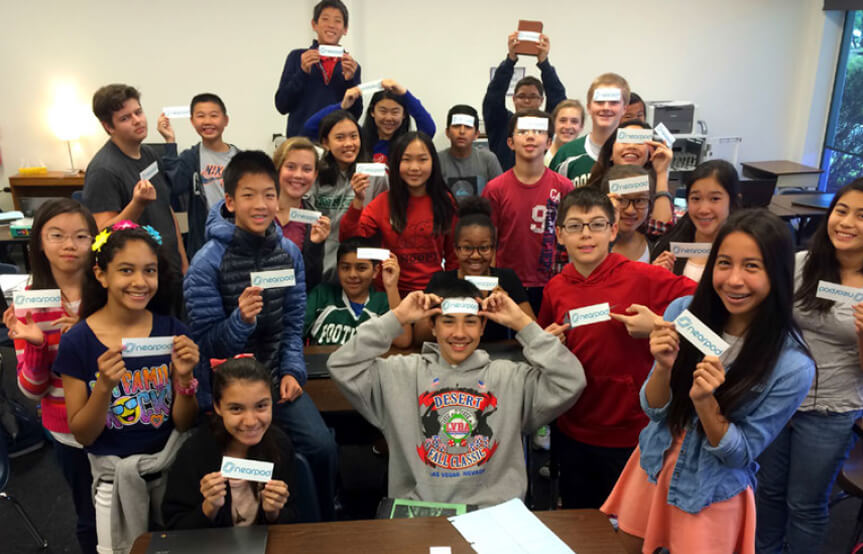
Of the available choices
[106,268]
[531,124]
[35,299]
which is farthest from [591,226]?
[35,299]

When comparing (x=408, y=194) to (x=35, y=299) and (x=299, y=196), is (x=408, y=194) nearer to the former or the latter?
(x=299, y=196)

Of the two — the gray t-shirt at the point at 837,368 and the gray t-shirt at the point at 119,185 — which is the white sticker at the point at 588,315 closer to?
the gray t-shirt at the point at 837,368

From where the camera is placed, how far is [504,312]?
7.02ft

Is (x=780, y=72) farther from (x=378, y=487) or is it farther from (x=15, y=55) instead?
(x=15, y=55)

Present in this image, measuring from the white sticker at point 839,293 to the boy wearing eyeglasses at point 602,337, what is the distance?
40 cm

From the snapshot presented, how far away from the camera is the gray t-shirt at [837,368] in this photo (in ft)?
6.84

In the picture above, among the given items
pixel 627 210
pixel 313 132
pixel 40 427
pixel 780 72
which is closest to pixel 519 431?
pixel 627 210

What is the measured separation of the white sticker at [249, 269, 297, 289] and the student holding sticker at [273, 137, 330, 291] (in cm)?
76

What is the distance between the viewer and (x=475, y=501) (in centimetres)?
198

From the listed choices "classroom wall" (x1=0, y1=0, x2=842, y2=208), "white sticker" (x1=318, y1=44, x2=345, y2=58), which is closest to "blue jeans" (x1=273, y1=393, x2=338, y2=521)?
"white sticker" (x1=318, y1=44, x2=345, y2=58)

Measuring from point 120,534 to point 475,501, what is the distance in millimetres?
1084

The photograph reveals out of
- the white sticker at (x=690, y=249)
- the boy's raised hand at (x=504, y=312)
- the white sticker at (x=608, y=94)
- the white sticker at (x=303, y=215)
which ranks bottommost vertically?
the boy's raised hand at (x=504, y=312)

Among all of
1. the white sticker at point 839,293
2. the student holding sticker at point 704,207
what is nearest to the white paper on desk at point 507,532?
the white sticker at point 839,293

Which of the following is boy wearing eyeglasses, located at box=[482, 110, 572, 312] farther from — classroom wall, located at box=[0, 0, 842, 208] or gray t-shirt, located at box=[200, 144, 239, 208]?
classroom wall, located at box=[0, 0, 842, 208]
